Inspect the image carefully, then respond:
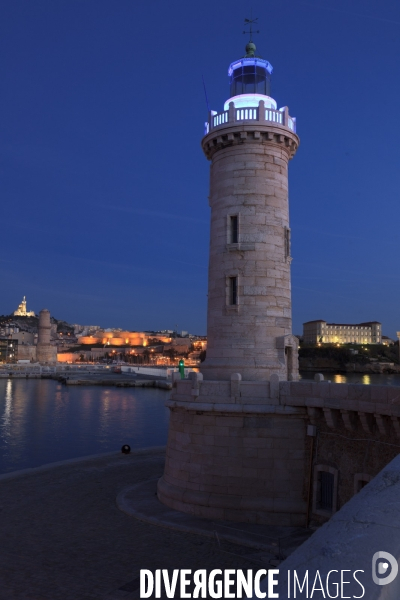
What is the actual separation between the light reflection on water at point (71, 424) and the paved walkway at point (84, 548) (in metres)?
12.4

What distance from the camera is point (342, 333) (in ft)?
560

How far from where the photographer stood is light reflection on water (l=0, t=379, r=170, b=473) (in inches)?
1187

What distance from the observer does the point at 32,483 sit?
54.1ft

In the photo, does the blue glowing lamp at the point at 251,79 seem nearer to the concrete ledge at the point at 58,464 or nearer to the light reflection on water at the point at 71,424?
the concrete ledge at the point at 58,464

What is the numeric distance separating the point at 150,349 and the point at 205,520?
175654mm

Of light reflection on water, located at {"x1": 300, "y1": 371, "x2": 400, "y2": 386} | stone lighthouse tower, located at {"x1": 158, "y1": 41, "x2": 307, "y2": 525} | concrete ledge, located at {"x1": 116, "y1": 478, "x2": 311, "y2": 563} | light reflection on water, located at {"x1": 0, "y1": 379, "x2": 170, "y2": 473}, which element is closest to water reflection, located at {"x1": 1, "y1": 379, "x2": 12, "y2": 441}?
light reflection on water, located at {"x1": 0, "y1": 379, "x2": 170, "y2": 473}

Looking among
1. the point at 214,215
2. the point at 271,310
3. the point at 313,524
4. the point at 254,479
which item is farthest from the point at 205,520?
the point at 214,215

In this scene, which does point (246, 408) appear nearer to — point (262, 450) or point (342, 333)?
point (262, 450)

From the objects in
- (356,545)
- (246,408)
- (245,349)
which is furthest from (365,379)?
(356,545)

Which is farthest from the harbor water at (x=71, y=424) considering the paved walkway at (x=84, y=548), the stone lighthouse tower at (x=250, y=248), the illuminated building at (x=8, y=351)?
the illuminated building at (x=8, y=351)

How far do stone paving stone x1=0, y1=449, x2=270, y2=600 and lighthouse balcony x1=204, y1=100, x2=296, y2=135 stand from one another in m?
11.1

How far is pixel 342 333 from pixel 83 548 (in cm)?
16728

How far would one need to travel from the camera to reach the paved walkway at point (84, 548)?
9180mm

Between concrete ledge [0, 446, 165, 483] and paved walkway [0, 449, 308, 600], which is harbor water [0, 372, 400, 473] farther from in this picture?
paved walkway [0, 449, 308, 600]
